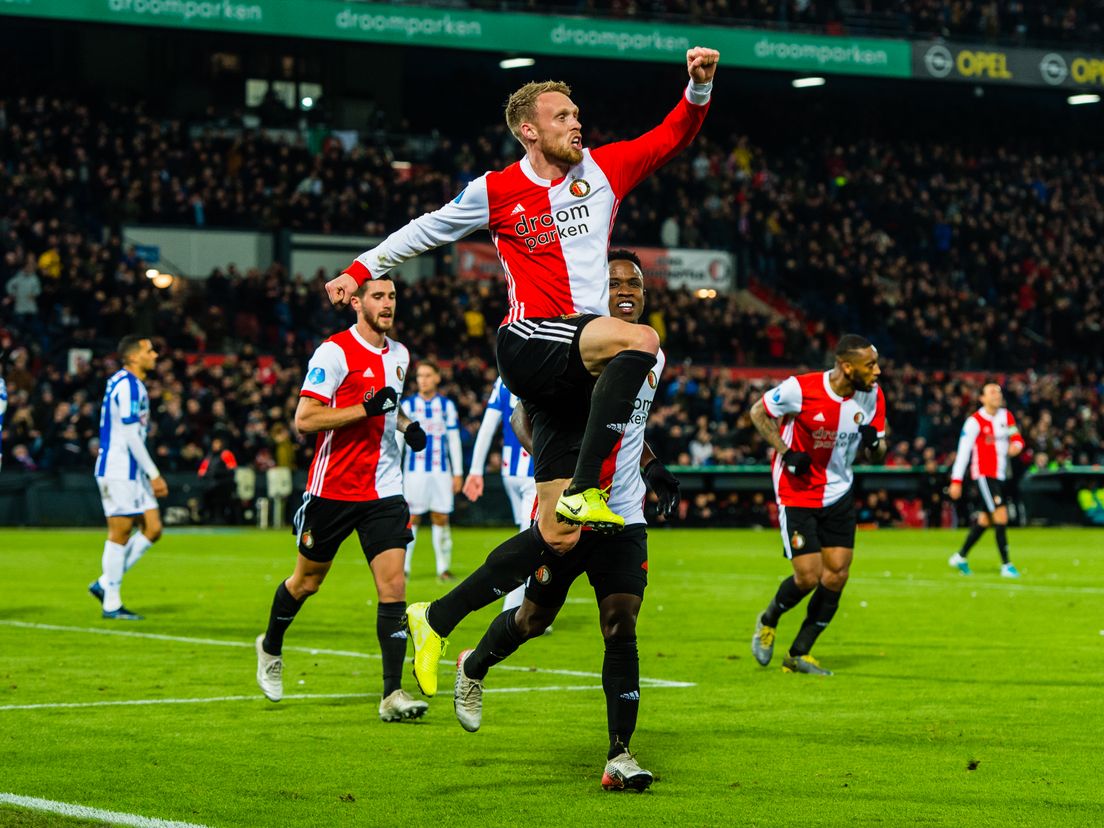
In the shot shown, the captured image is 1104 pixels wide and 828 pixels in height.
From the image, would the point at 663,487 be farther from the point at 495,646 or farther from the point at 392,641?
the point at 392,641

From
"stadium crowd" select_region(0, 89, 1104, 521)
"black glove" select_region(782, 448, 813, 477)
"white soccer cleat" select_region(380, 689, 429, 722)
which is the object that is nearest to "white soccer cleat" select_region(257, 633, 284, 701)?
"white soccer cleat" select_region(380, 689, 429, 722)

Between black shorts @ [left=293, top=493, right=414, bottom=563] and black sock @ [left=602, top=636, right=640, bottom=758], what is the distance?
8.68 feet

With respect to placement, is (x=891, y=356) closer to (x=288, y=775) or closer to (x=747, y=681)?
(x=747, y=681)

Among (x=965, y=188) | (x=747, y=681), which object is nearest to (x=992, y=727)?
(x=747, y=681)

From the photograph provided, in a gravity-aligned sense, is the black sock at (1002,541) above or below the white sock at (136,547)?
below

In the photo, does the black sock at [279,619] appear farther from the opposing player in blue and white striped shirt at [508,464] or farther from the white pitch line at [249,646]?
the opposing player in blue and white striped shirt at [508,464]

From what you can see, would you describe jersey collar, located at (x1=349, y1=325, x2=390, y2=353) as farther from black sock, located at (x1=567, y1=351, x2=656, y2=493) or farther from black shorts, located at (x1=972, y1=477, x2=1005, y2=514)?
black shorts, located at (x1=972, y1=477, x2=1005, y2=514)

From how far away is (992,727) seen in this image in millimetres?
9250

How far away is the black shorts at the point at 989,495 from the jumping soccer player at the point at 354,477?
613 inches

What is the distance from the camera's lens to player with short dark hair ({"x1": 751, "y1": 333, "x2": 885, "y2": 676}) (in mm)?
12336

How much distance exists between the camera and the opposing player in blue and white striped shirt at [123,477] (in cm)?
1614

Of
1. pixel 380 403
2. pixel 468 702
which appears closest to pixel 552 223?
pixel 468 702

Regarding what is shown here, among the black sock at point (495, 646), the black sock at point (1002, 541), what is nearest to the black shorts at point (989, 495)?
the black sock at point (1002, 541)

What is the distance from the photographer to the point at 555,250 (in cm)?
730
